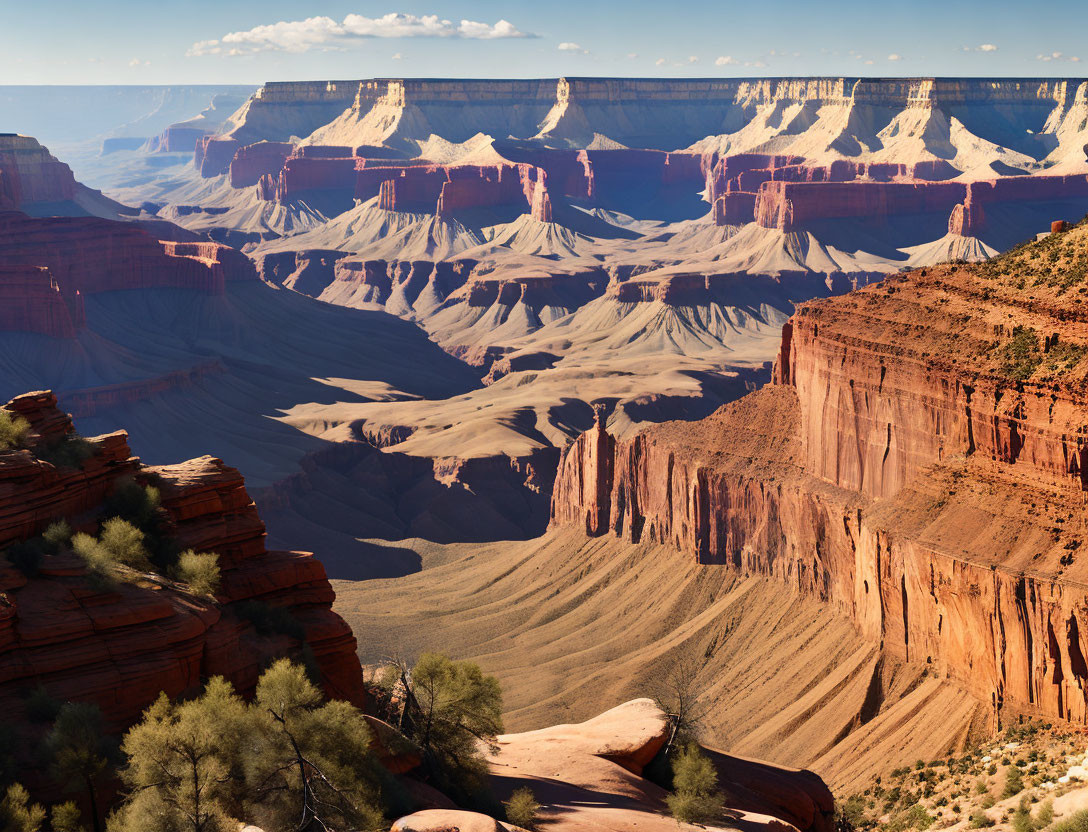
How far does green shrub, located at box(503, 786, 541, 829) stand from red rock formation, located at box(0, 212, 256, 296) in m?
118

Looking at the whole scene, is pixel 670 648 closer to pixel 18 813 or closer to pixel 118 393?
pixel 18 813

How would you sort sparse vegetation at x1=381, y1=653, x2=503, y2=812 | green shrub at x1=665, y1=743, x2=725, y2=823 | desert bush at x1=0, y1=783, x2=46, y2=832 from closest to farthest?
desert bush at x1=0, y1=783, x2=46, y2=832 < sparse vegetation at x1=381, y1=653, x2=503, y2=812 < green shrub at x1=665, y1=743, x2=725, y2=823

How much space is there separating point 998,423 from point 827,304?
15736 millimetres

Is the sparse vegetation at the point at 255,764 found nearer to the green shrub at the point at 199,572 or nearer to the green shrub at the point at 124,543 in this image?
the green shrub at the point at 199,572

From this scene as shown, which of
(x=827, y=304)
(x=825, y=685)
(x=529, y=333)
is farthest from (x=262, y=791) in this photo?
(x=529, y=333)

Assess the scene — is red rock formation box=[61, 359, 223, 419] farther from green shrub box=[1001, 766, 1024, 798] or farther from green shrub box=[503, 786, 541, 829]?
green shrub box=[1001, 766, 1024, 798]

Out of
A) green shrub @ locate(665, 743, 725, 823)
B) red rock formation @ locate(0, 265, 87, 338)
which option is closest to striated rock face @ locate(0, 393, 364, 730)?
green shrub @ locate(665, 743, 725, 823)

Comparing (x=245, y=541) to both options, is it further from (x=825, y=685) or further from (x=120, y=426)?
(x=120, y=426)

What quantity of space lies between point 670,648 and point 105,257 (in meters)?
118

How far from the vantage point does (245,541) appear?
3769cm

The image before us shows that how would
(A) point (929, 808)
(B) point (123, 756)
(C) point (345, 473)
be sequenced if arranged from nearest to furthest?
(B) point (123, 756) → (A) point (929, 808) → (C) point (345, 473)

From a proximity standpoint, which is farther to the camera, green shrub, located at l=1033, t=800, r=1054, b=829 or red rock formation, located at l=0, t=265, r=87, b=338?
red rock formation, located at l=0, t=265, r=87, b=338

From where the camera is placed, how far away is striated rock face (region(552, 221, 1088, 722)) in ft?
156

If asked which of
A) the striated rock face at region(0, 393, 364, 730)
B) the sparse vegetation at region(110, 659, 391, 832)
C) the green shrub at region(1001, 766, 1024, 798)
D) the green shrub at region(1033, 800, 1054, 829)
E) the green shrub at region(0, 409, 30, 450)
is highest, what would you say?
the green shrub at region(0, 409, 30, 450)
